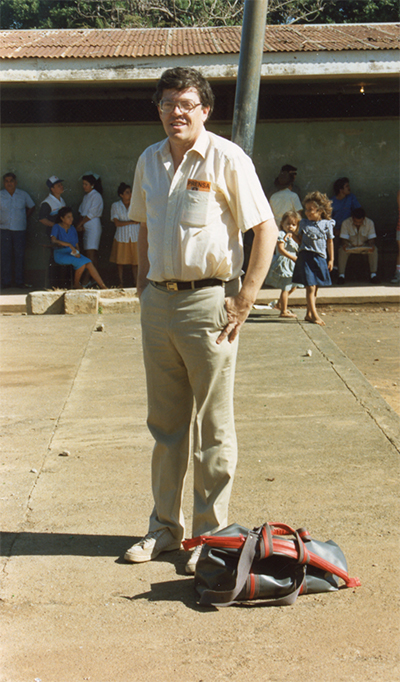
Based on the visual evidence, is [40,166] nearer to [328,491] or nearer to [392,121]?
[392,121]

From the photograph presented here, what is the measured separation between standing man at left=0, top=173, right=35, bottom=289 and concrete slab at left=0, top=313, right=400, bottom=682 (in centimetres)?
529

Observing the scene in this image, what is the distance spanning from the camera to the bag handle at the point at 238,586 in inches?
108

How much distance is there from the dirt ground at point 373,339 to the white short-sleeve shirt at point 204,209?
121 inches

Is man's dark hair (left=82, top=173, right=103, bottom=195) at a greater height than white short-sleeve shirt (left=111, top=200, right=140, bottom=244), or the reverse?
man's dark hair (left=82, top=173, right=103, bottom=195)

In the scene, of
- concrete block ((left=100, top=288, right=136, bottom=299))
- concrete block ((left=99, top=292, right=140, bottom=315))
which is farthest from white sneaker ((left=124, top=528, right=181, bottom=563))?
concrete block ((left=100, top=288, right=136, bottom=299))

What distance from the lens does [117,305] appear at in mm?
9391

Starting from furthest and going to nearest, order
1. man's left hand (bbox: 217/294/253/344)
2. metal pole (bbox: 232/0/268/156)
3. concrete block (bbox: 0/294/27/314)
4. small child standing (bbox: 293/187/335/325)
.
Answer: concrete block (bbox: 0/294/27/314)
small child standing (bbox: 293/187/335/325)
metal pole (bbox: 232/0/268/156)
man's left hand (bbox: 217/294/253/344)

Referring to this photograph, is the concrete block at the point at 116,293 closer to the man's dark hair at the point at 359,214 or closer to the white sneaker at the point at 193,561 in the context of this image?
the man's dark hair at the point at 359,214

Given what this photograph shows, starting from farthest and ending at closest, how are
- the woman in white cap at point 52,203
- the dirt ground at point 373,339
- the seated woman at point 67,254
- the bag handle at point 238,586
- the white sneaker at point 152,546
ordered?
the woman in white cap at point 52,203
the seated woman at point 67,254
the dirt ground at point 373,339
the white sneaker at point 152,546
the bag handle at point 238,586

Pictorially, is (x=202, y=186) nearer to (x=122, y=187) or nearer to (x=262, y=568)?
(x=262, y=568)

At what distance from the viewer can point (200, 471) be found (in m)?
3.09

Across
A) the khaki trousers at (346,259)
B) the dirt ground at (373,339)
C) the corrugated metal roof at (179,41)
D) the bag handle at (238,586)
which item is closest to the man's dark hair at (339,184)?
the khaki trousers at (346,259)

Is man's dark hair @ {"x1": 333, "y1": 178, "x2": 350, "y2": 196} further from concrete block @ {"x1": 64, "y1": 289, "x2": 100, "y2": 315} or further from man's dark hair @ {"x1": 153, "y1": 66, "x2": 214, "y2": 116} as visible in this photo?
man's dark hair @ {"x1": 153, "y1": 66, "x2": 214, "y2": 116}

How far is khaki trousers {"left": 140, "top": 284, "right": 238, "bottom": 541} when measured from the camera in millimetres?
2980
